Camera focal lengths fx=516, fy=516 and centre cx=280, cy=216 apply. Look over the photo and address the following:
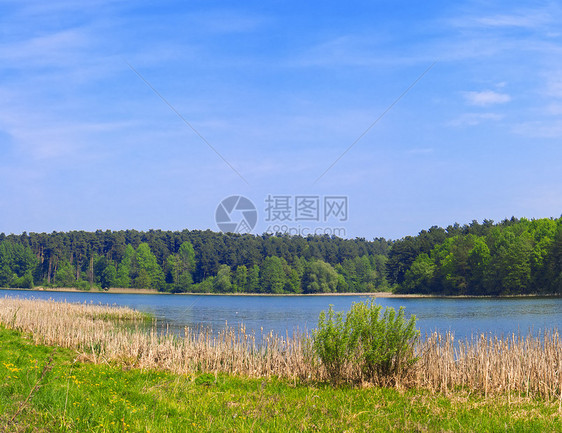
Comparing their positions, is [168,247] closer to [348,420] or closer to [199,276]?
[199,276]

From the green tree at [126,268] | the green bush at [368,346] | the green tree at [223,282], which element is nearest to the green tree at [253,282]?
the green tree at [223,282]

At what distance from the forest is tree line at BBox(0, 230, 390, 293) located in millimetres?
253

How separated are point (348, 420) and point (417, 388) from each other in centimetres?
408

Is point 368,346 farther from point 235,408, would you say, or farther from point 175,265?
point 175,265

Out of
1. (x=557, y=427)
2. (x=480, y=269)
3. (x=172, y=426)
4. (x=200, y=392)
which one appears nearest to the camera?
(x=172, y=426)

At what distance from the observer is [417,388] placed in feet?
38.6

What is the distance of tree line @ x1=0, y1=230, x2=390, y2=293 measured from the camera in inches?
4882

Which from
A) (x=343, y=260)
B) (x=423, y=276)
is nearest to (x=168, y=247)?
(x=343, y=260)

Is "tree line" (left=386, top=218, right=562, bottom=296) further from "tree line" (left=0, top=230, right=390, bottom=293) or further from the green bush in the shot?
the green bush

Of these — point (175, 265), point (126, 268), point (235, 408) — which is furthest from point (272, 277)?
point (235, 408)

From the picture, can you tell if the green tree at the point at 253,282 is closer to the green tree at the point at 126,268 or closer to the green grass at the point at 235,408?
the green tree at the point at 126,268

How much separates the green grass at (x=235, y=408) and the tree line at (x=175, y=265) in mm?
109026

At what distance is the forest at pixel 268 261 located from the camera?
9256 cm

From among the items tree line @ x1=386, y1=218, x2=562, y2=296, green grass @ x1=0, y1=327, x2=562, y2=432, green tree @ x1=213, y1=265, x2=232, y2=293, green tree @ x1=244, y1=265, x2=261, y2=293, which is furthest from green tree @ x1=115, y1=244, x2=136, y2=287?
green grass @ x1=0, y1=327, x2=562, y2=432
